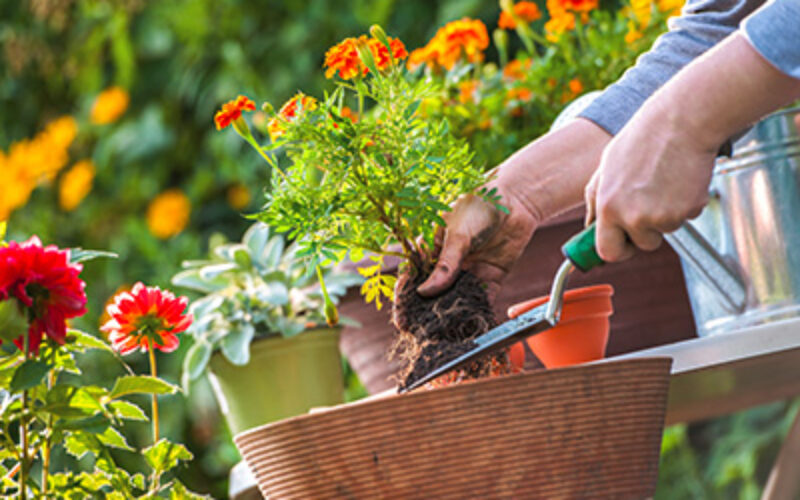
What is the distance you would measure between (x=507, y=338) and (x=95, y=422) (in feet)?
1.13

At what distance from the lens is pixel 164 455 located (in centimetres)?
92

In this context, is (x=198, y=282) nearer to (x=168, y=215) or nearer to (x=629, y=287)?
(x=629, y=287)

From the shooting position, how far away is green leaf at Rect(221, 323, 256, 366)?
1412 millimetres

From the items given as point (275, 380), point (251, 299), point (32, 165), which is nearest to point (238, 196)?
point (32, 165)

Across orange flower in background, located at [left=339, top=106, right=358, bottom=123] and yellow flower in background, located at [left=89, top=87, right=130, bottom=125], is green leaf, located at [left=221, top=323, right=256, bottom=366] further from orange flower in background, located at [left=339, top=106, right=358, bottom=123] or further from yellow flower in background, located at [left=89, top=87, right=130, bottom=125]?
yellow flower in background, located at [left=89, top=87, right=130, bottom=125]

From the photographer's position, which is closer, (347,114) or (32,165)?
(347,114)

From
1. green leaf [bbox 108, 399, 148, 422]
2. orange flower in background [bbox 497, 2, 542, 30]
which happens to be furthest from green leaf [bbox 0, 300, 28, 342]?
orange flower in background [bbox 497, 2, 542, 30]

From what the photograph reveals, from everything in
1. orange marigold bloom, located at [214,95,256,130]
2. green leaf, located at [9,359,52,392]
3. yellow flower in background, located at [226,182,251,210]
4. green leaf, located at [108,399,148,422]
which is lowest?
yellow flower in background, located at [226,182,251,210]

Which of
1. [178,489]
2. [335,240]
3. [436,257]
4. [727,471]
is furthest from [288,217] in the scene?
[727,471]

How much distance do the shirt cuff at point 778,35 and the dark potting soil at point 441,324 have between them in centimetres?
34

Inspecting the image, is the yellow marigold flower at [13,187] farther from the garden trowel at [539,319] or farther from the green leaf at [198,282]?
the garden trowel at [539,319]

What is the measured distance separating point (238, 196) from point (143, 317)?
2.17 metres

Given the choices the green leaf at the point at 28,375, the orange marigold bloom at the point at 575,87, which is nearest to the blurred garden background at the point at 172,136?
the orange marigold bloom at the point at 575,87

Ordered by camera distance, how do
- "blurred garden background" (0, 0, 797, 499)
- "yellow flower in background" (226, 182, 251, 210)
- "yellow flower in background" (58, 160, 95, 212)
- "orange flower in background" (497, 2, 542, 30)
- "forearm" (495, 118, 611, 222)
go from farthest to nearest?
"yellow flower in background" (58, 160, 95, 212) < "yellow flower in background" (226, 182, 251, 210) < "blurred garden background" (0, 0, 797, 499) < "orange flower in background" (497, 2, 542, 30) < "forearm" (495, 118, 611, 222)
